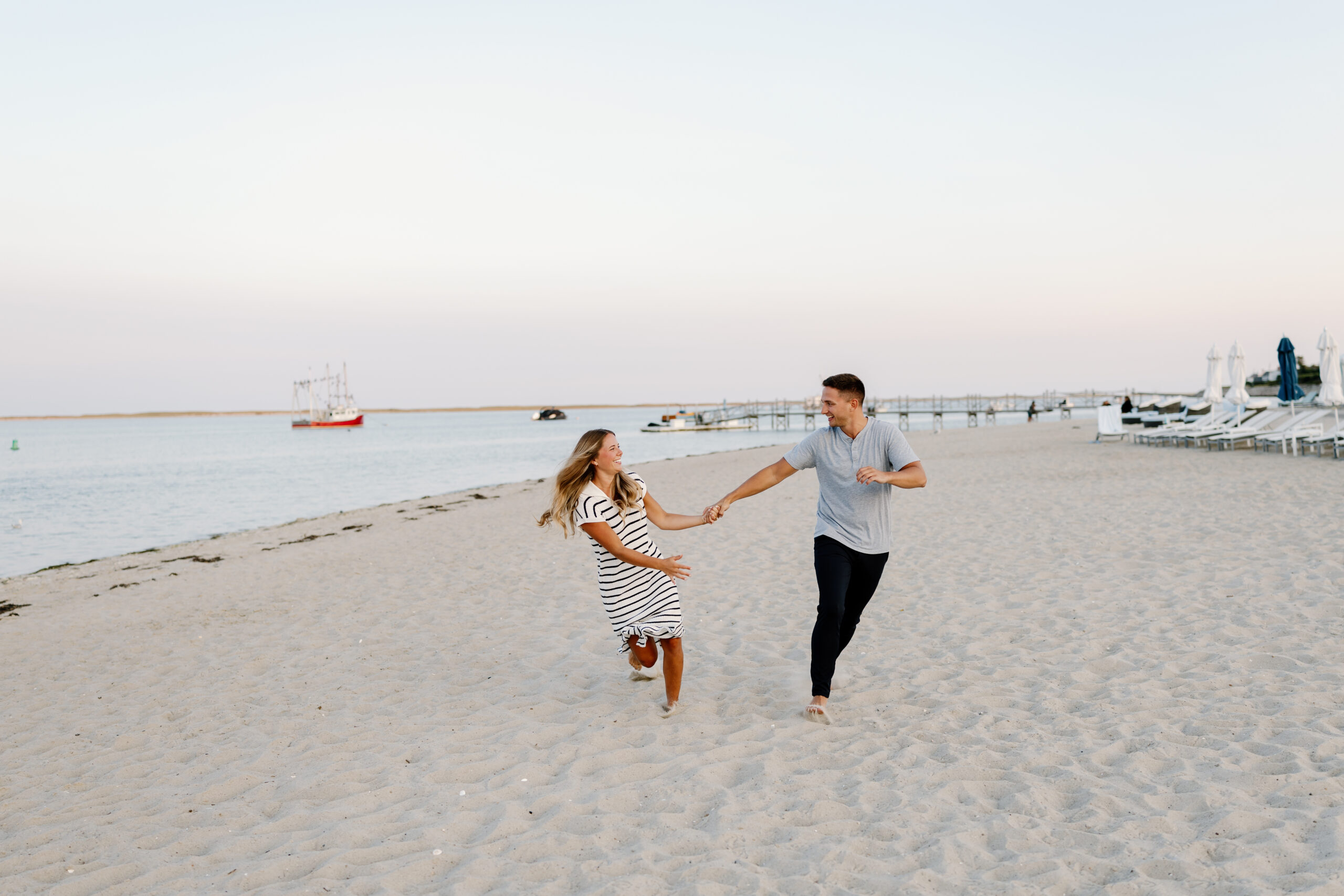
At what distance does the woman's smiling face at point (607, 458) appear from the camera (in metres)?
4.07

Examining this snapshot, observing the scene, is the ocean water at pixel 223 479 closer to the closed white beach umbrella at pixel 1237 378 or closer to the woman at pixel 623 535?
the woman at pixel 623 535

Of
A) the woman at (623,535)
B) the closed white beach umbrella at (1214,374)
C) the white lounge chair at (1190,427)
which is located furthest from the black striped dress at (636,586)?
the closed white beach umbrella at (1214,374)

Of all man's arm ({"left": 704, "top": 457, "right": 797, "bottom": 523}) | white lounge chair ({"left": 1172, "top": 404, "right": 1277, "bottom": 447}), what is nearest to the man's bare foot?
man's arm ({"left": 704, "top": 457, "right": 797, "bottom": 523})

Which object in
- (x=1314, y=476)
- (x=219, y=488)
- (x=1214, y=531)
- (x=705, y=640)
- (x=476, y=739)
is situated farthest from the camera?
(x=219, y=488)

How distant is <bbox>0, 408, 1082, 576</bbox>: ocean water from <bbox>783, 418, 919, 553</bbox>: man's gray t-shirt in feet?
48.6

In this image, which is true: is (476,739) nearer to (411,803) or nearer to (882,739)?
(411,803)

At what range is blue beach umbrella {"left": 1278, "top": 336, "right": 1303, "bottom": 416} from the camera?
60.8ft

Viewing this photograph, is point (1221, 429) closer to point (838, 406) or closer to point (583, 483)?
point (838, 406)

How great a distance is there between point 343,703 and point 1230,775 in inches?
170

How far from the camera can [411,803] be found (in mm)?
3494

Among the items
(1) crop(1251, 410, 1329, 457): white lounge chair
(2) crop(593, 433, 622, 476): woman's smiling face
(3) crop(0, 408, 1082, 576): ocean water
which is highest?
(2) crop(593, 433, 622, 476): woman's smiling face

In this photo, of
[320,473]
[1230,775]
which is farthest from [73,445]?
[1230,775]

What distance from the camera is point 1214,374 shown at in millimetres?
22328

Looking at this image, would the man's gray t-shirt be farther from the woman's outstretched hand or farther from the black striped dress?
the black striped dress
